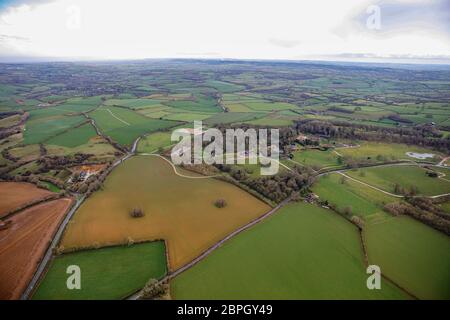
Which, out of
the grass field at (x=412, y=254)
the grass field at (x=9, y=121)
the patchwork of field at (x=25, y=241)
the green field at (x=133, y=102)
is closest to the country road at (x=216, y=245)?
the patchwork of field at (x=25, y=241)

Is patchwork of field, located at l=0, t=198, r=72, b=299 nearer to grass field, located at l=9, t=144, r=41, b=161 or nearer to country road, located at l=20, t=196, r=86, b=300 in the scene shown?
country road, located at l=20, t=196, r=86, b=300

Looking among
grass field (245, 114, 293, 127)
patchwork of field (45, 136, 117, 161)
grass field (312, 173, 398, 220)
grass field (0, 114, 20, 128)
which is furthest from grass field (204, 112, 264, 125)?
grass field (0, 114, 20, 128)

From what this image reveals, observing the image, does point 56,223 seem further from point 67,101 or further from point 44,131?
point 67,101

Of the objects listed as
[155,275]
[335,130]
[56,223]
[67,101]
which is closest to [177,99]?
[67,101]

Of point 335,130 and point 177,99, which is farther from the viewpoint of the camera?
point 177,99

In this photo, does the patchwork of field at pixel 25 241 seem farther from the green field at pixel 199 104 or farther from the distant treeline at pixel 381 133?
the green field at pixel 199 104

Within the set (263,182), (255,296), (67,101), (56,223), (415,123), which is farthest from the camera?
(67,101)
